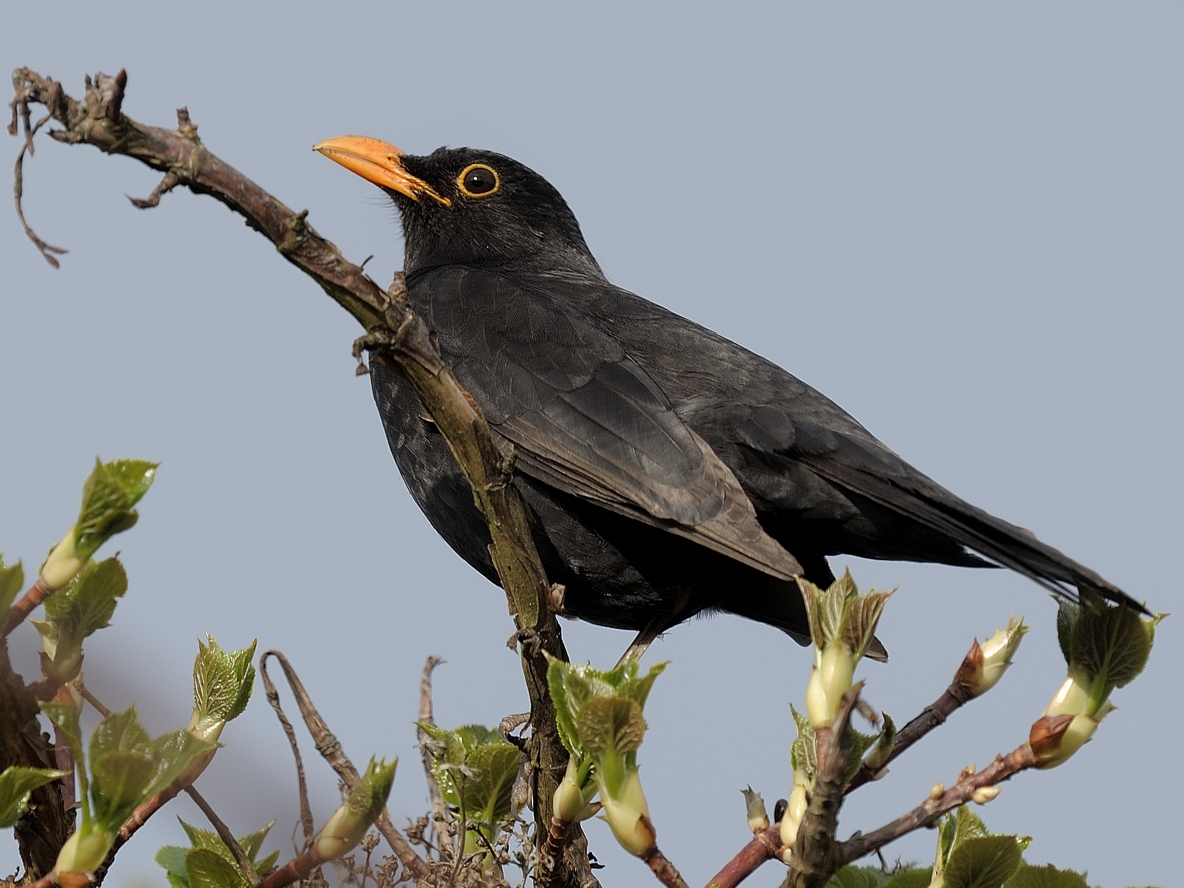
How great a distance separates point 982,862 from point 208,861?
5.11ft

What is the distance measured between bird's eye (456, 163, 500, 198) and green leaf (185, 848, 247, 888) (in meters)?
4.24

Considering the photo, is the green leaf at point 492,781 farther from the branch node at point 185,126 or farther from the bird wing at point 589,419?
the branch node at point 185,126

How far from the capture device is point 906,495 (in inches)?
164

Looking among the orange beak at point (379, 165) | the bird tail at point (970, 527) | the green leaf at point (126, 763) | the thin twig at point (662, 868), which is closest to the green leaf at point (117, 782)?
the green leaf at point (126, 763)

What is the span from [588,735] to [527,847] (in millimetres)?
806

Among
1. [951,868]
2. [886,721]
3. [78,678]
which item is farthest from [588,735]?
[78,678]

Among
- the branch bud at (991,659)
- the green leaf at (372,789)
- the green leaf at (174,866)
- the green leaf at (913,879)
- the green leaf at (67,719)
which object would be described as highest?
the branch bud at (991,659)

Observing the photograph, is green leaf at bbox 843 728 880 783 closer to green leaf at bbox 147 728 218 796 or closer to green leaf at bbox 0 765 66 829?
green leaf at bbox 147 728 218 796

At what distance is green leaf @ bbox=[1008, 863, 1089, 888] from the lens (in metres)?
2.58

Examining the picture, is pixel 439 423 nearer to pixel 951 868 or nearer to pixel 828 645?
pixel 828 645

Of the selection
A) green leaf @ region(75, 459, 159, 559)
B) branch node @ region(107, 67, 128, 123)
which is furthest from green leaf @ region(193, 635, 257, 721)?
branch node @ region(107, 67, 128, 123)

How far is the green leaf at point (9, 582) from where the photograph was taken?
7.54 feet

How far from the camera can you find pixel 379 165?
630 cm

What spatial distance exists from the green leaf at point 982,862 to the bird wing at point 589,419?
4.40 ft
